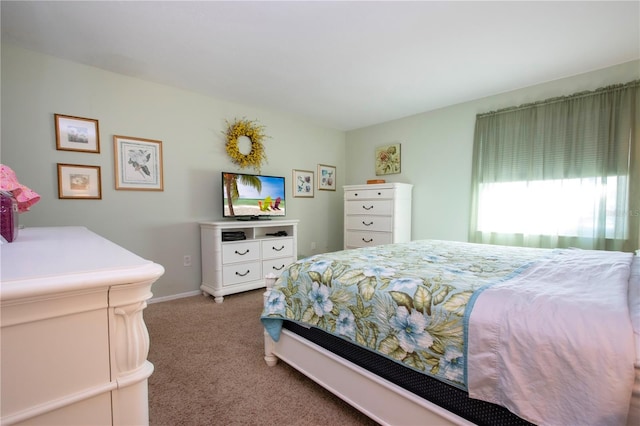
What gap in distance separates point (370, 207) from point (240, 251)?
1860 millimetres

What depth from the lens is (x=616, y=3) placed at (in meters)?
1.85

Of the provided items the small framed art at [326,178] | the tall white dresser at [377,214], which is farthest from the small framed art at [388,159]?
the small framed art at [326,178]

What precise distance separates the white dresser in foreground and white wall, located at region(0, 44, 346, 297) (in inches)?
104

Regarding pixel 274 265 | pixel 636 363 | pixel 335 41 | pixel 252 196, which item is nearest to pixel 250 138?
pixel 252 196

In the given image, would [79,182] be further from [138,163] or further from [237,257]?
[237,257]

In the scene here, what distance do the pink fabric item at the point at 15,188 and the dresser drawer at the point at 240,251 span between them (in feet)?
6.02

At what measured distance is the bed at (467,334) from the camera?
80cm

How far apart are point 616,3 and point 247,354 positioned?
11.2ft

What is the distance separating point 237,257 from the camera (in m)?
3.21

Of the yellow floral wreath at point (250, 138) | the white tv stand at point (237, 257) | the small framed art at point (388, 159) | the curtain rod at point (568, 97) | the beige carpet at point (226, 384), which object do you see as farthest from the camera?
the small framed art at point (388, 159)

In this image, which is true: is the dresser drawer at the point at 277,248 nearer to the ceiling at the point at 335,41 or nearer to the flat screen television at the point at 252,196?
the flat screen television at the point at 252,196

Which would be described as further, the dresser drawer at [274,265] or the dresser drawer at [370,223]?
the dresser drawer at [370,223]

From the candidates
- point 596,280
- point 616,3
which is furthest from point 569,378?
point 616,3

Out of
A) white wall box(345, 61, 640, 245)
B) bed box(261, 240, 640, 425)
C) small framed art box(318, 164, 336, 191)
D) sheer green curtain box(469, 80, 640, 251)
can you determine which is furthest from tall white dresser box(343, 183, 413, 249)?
bed box(261, 240, 640, 425)
